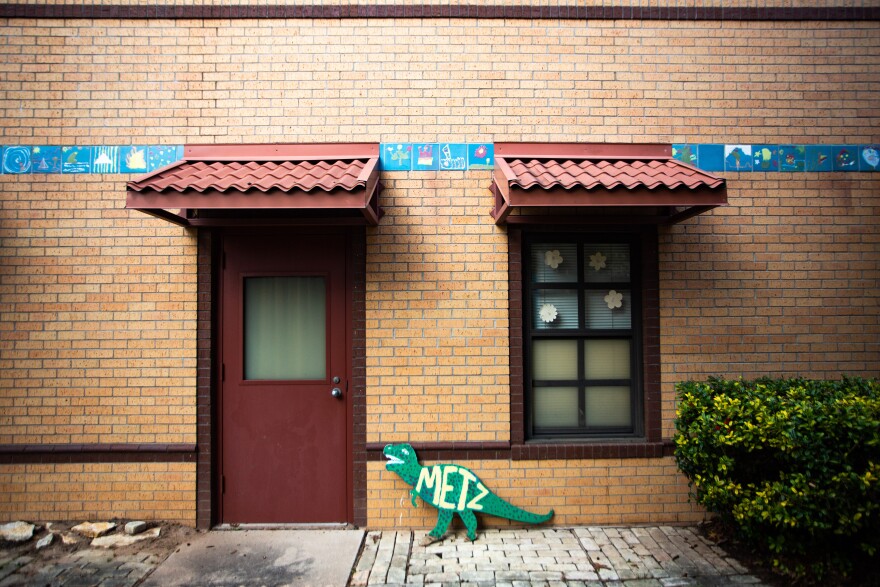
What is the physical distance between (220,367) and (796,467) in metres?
4.56

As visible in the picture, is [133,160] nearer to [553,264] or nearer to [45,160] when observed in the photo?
[45,160]

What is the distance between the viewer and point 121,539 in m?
4.25

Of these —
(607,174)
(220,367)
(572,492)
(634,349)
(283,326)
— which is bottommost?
(572,492)

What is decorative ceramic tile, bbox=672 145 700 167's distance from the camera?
4742 millimetres

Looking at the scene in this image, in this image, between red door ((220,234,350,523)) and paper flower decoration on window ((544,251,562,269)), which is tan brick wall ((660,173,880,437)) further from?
red door ((220,234,350,523))

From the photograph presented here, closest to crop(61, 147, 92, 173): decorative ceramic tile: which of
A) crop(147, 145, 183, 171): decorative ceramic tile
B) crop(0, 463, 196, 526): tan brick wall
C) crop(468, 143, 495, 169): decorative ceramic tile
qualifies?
crop(147, 145, 183, 171): decorative ceramic tile

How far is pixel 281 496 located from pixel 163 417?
1.25 m

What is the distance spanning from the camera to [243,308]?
15.4 feet

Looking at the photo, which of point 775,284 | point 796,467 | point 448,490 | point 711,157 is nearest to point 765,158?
point 711,157

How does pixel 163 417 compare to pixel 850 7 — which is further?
pixel 850 7

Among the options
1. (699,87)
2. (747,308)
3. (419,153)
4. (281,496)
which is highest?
(699,87)

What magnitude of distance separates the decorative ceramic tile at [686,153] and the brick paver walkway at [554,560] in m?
3.29

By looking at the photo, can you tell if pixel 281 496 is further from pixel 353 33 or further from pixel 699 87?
pixel 699 87

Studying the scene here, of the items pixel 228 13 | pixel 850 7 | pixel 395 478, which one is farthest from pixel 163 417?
pixel 850 7
